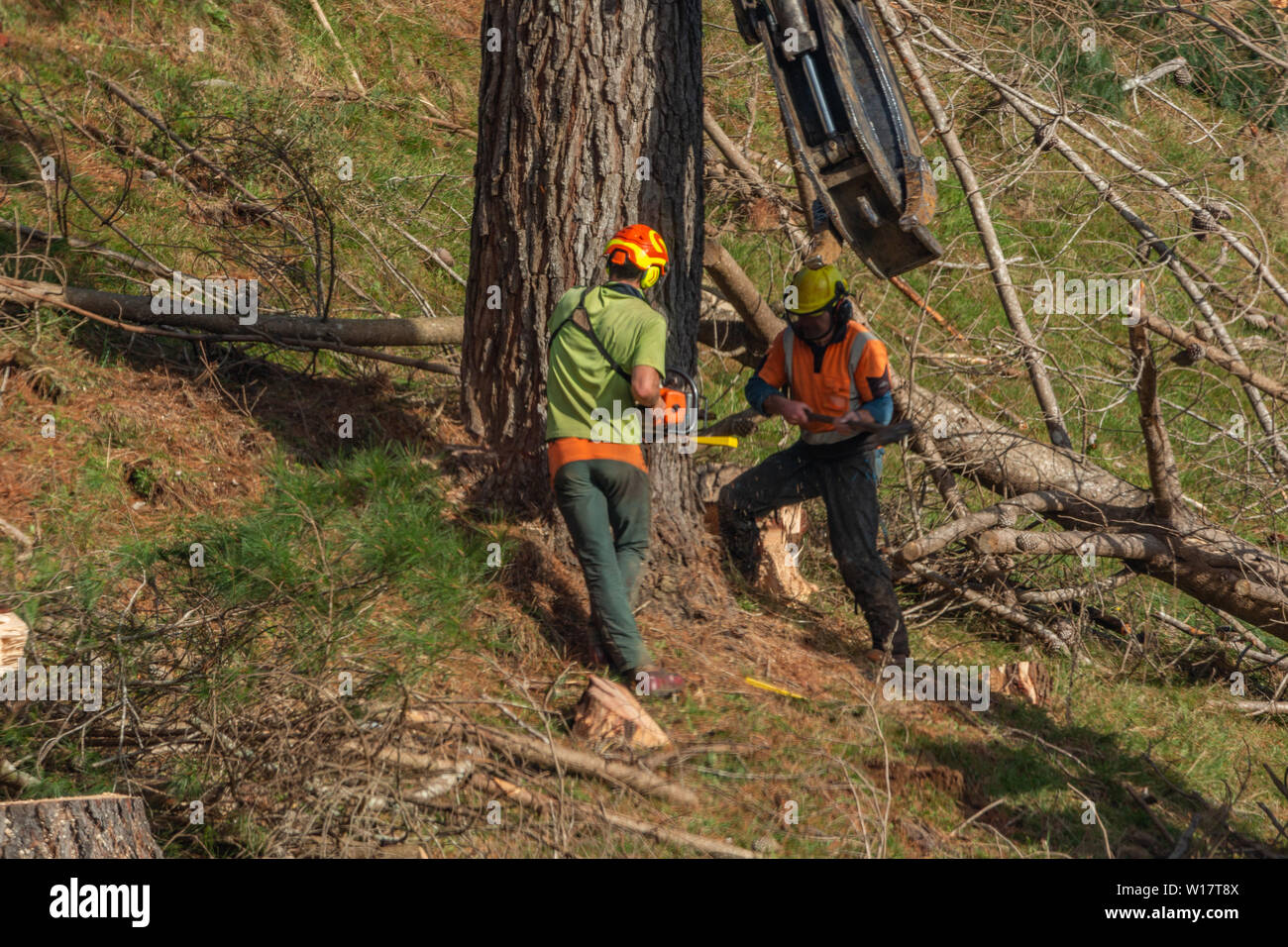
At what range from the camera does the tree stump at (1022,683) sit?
6.05 meters

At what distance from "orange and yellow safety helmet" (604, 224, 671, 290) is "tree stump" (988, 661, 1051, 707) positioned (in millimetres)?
2810

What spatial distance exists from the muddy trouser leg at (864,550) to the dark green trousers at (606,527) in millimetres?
1290

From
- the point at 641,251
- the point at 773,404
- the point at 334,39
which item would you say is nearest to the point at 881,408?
the point at 773,404

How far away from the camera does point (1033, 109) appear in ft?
26.6

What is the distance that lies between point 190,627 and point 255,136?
5097 millimetres

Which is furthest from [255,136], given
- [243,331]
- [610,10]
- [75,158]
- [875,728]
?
[875,728]

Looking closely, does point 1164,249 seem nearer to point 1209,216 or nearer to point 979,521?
point 1209,216

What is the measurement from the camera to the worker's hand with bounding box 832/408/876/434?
19.1 feet

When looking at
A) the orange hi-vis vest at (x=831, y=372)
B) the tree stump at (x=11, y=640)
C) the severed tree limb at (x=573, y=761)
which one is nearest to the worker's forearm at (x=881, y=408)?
the orange hi-vis vest at (x=831, y=372)

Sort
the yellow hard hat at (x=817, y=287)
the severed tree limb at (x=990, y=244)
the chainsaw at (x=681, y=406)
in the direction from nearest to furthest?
the chainsaw at (x=681, y=406)
the yellow hard hat at (x=817, y=287)
the severed tree limb at (x=990, y=244)

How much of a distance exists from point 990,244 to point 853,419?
2.55 metres

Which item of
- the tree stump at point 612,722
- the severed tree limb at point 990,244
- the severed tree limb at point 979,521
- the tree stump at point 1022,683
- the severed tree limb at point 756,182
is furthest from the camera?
the severed tree limb at point 756,182

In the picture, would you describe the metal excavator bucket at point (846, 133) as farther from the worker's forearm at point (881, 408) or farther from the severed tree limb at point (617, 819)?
the severed tree limb at point (617, 819)

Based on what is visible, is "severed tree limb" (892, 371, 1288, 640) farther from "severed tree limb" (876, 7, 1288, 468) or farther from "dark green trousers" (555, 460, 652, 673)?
"dark green trousers" (555, 460, 652, 673)
